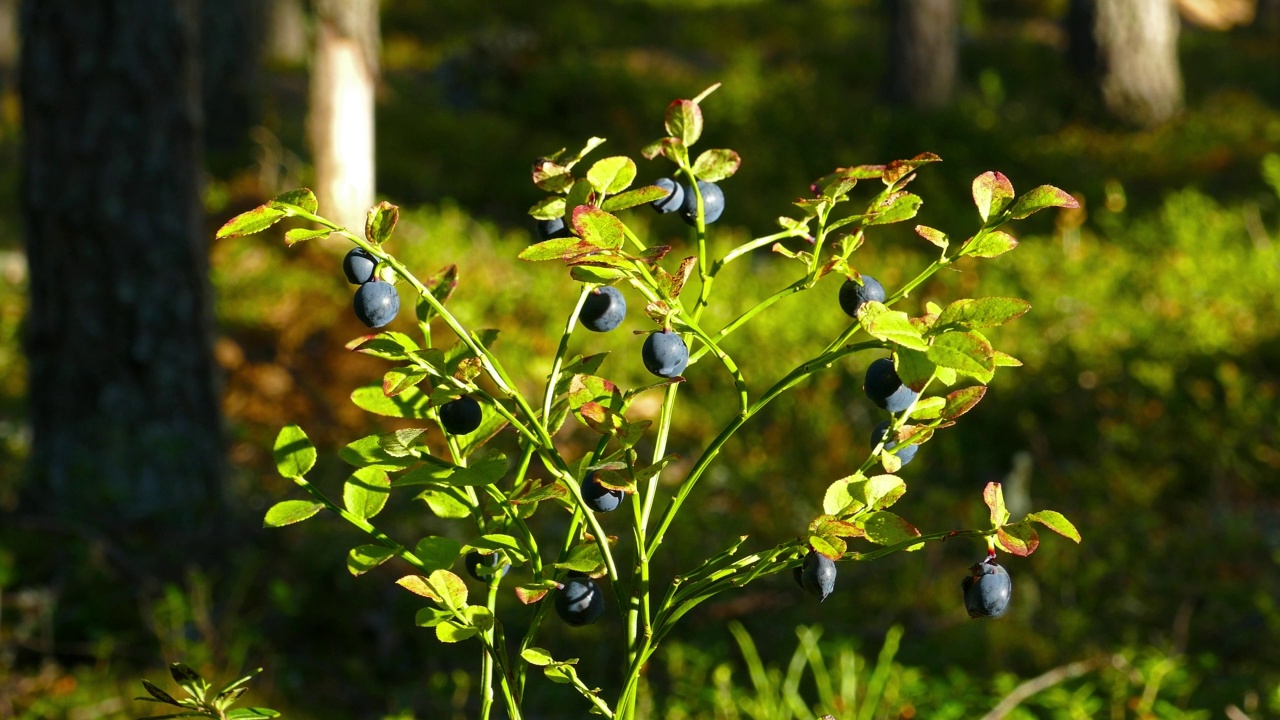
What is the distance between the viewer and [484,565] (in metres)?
1.37

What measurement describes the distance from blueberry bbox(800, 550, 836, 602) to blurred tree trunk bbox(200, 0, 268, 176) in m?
8.96

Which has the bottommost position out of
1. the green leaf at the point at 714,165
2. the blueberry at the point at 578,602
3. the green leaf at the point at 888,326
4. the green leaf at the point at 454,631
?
the green leaf at the point at 454,631

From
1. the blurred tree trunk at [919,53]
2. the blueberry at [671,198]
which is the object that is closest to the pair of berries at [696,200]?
the blueberry at [671,198]

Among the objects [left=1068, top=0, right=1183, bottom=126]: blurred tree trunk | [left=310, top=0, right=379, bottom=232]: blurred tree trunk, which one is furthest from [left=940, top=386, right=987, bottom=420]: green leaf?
[left=1068, top=0, right=1183, bottom=126]: blurred tree trunk

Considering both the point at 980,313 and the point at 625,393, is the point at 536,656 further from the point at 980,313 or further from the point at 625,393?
the point at 980,313

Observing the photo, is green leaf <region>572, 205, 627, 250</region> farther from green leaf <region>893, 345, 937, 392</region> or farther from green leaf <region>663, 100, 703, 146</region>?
green leaf <region>893, 345, 937, 392</region>

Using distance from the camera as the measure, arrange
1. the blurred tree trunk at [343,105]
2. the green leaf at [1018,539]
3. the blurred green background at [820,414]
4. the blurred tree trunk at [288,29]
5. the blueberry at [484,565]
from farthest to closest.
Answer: the blurred tree trunk at [288,29]
the blurred tree trunk at [343,105]
the blurred green background at [820,414]
the blueberry at [484,565]
the green leaf at [1018,539]

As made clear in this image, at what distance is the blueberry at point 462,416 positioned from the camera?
117cm

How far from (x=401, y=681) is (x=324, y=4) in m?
4.94

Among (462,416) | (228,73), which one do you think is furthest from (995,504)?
(228,73)

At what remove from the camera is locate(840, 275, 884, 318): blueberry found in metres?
1.16

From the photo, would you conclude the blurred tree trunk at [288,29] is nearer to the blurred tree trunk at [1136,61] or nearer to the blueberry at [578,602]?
the blurred tree trunk at [1136,61]

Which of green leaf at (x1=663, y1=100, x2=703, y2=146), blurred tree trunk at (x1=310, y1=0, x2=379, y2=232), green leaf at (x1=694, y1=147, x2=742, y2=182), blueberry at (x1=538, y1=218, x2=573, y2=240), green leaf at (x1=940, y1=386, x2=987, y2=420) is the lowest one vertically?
blurred tree trunk at (x1=310, y1=0, x2=379, y2=232)

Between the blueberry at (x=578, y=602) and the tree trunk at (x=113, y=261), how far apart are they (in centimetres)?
285
